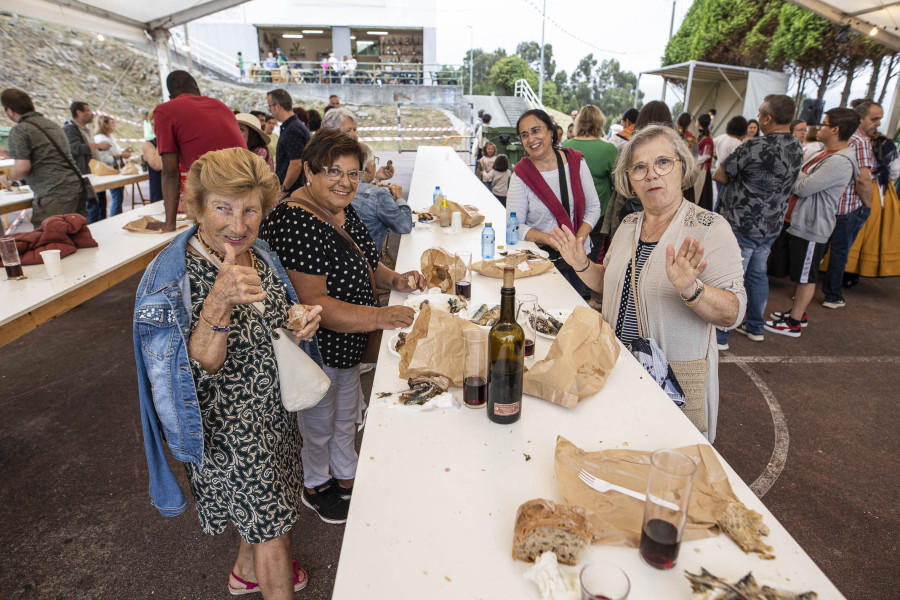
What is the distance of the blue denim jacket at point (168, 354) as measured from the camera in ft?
4.43

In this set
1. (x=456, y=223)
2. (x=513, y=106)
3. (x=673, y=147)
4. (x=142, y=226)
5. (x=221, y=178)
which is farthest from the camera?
(x=513, y=106)

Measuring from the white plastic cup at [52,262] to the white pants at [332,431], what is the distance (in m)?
1.75

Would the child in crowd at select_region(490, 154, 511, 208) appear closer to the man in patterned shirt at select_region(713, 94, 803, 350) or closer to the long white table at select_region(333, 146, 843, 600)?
the man in patterned shirt at select_region(713, 94, 803, 350)

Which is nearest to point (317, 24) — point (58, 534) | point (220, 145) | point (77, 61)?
point (77, 61)

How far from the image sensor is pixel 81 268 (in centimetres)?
294

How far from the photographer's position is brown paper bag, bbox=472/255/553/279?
2.72 m

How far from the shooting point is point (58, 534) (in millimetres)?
2334

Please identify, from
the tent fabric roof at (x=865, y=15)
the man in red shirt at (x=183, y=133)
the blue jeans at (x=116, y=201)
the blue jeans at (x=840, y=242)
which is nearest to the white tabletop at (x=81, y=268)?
the man in red shirt at (x=183, y=133)

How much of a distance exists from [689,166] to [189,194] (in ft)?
6.11

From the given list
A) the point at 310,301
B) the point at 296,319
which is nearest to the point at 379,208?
the point at 310,301

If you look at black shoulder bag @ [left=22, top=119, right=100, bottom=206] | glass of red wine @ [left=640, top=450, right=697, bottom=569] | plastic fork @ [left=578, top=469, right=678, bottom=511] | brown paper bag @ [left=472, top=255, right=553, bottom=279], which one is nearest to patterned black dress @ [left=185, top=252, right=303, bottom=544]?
plastic fork @ [left=578, top=469, right=678, bottom=511]

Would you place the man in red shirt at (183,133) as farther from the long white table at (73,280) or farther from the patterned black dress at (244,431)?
the patterned black dress at (244,431)

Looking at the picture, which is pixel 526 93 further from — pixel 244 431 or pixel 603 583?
pixel 603 583

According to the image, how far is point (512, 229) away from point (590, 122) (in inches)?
70.1
